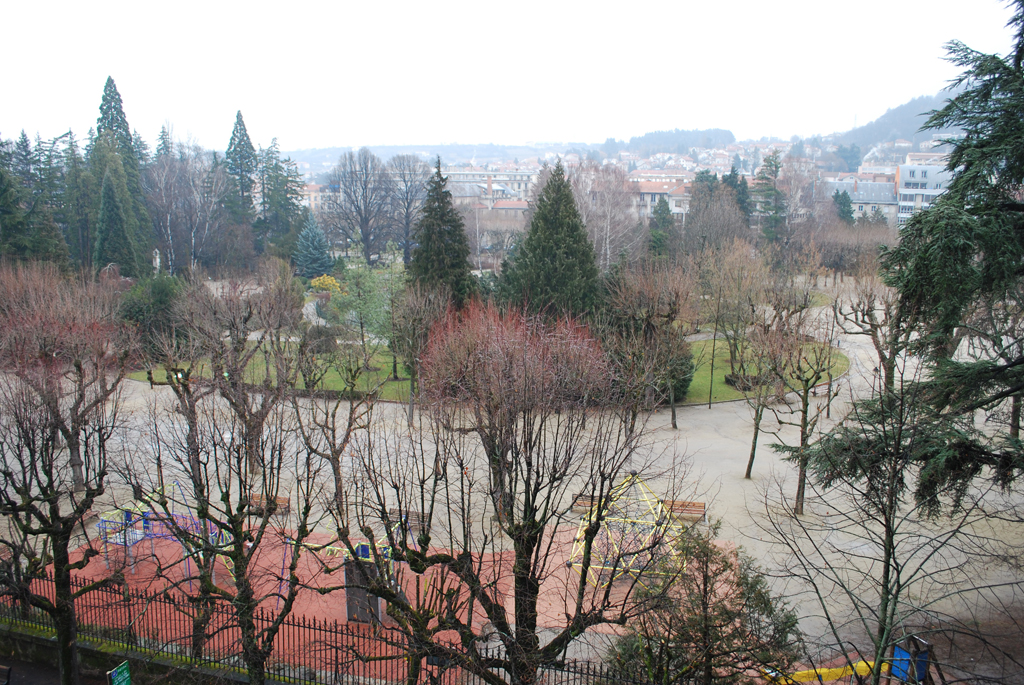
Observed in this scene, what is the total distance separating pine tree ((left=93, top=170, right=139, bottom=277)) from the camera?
39375mm

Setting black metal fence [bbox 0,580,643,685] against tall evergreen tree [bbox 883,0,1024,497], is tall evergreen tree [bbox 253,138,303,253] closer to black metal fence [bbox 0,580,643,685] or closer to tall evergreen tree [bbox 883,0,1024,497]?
black metal fence [bbox 0,580,643,685]

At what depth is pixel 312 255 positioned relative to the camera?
165 feet

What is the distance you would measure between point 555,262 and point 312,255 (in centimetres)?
2935

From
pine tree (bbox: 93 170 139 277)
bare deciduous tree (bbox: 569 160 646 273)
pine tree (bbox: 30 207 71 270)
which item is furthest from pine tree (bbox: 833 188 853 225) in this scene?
pine tree (bbox: 30 207 71 270)

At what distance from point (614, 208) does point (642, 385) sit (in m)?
31.7

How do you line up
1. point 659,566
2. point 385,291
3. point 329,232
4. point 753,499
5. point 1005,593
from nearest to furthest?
1. point 659,566
2. point 1005,593
3. point 753,499
4. point 385,291
5. point 329,232

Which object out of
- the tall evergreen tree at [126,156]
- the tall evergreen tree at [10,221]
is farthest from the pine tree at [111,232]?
the tall evergreen tree at [10,221]

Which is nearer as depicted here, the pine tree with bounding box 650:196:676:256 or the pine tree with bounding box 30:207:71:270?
the pine tree with bounding box 30:207:71:270

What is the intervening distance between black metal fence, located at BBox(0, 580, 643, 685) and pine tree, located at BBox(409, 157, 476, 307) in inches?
587

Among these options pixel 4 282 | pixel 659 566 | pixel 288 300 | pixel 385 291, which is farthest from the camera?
pixel 288 300

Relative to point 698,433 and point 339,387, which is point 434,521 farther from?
point 339,387

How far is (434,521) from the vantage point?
1577cm

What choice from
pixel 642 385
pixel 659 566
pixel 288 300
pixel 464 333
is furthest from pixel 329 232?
pixel 659 566

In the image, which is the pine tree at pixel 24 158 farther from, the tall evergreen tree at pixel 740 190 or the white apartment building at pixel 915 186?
the white apartment building at pixel 915 186
